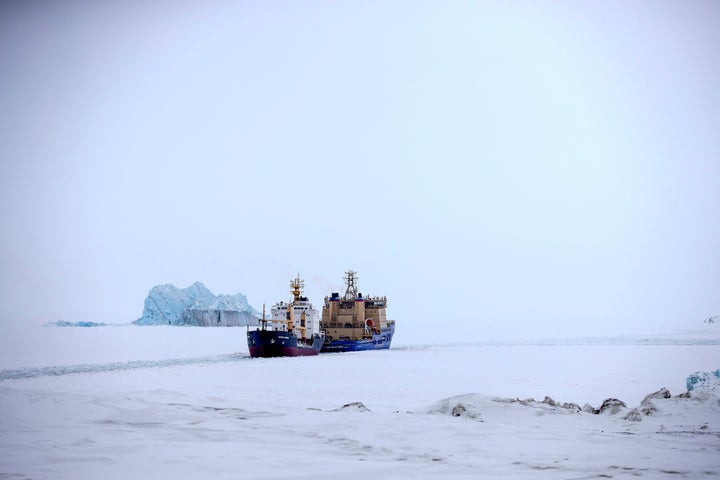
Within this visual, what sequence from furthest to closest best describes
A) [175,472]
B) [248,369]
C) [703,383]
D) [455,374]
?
[248,369], [455,374], [703,383], [175,472]

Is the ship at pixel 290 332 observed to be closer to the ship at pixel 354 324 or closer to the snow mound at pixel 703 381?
the ship at pixel 354 324

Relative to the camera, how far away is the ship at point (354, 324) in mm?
85688

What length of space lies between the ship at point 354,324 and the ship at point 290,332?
6864mm

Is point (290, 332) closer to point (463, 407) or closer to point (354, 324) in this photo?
point (354, 324)

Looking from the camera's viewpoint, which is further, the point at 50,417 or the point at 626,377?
the point at 626,377

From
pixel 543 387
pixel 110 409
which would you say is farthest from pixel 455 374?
pixel 110 409

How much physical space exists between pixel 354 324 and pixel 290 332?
20.4 metres

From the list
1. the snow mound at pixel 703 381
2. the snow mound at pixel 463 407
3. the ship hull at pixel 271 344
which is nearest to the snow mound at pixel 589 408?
the snow mound at pixel 463 407

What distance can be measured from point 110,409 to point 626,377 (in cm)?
3118

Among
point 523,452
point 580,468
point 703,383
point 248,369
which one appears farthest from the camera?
point 248,369

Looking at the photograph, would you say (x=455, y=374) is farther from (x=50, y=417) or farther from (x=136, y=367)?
(x=50, y=417)

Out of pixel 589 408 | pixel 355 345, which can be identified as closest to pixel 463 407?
pixel 589 408

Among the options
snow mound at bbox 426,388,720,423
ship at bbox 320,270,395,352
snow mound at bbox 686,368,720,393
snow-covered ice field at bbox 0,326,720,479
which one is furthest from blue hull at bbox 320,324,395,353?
snow mound at bbox 426,388,720,423

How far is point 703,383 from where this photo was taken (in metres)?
24.5
